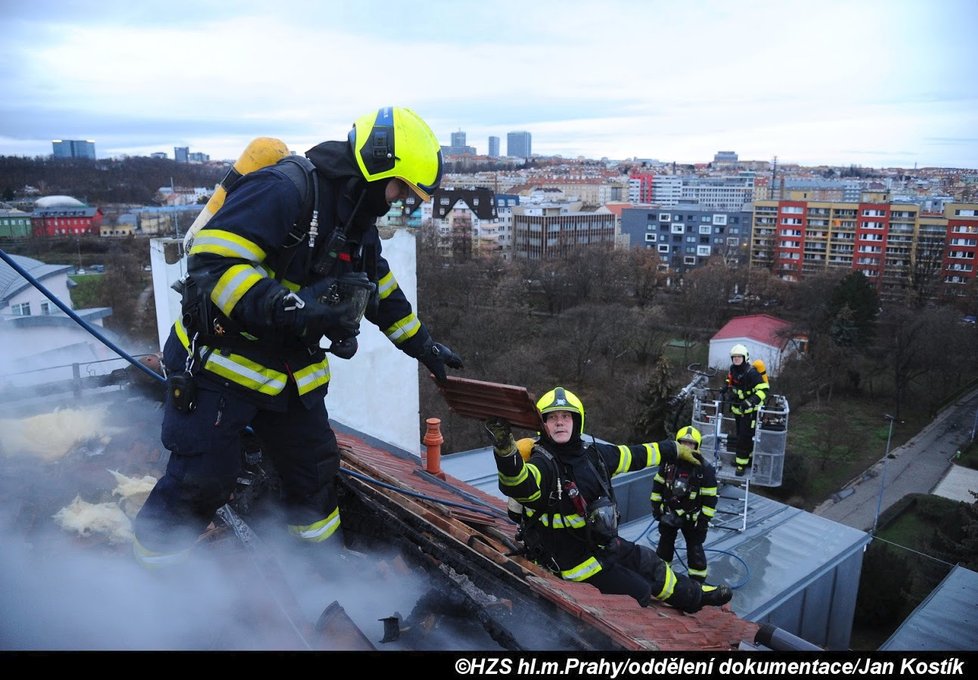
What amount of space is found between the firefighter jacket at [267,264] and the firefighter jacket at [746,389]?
7.73m

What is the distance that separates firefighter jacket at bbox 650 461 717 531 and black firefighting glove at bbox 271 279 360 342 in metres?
4.39

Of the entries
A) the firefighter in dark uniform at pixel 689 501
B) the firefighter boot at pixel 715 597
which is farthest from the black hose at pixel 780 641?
the firefighter in dark uniform at pixel 689 501

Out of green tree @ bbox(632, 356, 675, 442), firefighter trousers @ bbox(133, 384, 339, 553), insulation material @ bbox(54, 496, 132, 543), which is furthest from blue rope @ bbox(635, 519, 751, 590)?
green tree @ bbox(632, 356, 675, 442)

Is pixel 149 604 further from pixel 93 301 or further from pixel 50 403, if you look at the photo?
pixel 93 301

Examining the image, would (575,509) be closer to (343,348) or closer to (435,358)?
(435,358)

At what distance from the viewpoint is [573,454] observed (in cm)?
405

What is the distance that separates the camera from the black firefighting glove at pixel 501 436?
136 inches

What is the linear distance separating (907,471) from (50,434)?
97.9 feet

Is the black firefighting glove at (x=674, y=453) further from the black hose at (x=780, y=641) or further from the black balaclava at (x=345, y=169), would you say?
the black balaclava at (x=345, y=169)

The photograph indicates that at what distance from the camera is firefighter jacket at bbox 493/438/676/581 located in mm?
3818

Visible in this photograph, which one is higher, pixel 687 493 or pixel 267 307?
pixel 267 307

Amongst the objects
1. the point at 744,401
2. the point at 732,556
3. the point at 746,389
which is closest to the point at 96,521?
the point at 732,556

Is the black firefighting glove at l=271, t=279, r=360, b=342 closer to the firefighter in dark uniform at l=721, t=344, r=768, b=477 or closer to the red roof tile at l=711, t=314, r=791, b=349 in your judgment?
the firefighter in dark uniform at l=721, t=344, r=768, b=477

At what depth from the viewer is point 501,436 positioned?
136 inches
